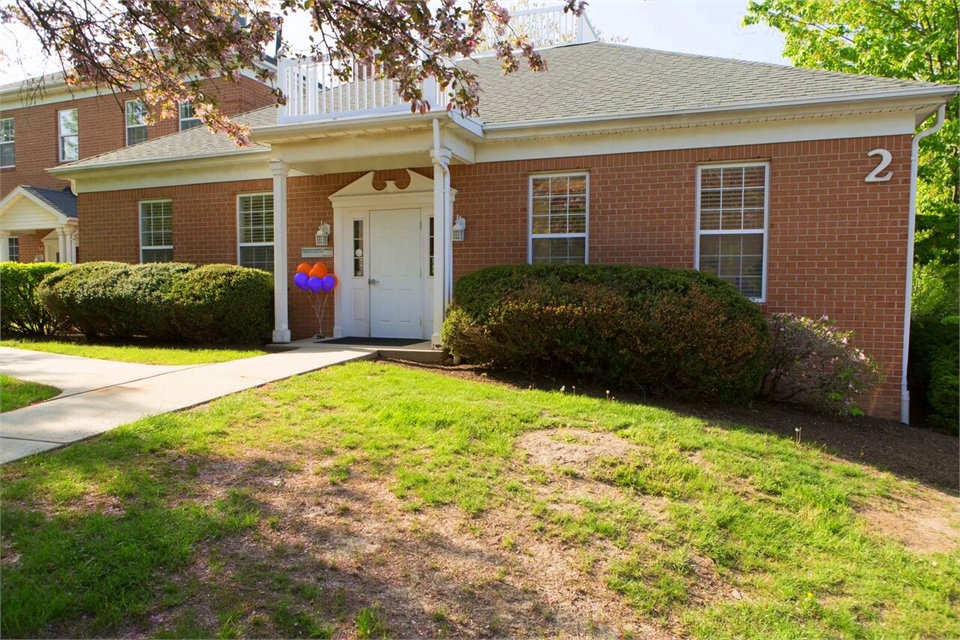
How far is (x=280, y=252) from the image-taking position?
998 cm

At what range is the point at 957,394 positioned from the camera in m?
7.38

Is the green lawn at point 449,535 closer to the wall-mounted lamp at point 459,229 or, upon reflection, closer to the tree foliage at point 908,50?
the wall-mounted lamp at point 459,229

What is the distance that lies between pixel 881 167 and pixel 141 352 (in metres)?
10.2

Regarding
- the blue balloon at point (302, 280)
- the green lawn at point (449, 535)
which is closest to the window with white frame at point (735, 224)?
the green lawn at point (449, 535)

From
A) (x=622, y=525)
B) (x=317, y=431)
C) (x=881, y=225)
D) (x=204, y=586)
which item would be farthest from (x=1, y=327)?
(x=881, y=225)

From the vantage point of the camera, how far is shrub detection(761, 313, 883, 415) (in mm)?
7039

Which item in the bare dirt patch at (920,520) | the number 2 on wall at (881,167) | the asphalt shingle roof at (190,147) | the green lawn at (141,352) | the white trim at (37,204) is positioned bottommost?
the bare dirt patch at (920,520)

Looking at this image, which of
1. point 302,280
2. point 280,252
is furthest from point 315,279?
point 280,252

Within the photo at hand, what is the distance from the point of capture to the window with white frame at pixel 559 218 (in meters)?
9.45

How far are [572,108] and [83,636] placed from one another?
28.4 feet

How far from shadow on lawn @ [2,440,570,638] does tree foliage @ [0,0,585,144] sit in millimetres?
2839

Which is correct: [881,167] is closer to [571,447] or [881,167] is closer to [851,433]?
[851,433]

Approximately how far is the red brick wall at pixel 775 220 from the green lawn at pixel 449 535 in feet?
11.4

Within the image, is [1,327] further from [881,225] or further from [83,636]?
[881,225]
